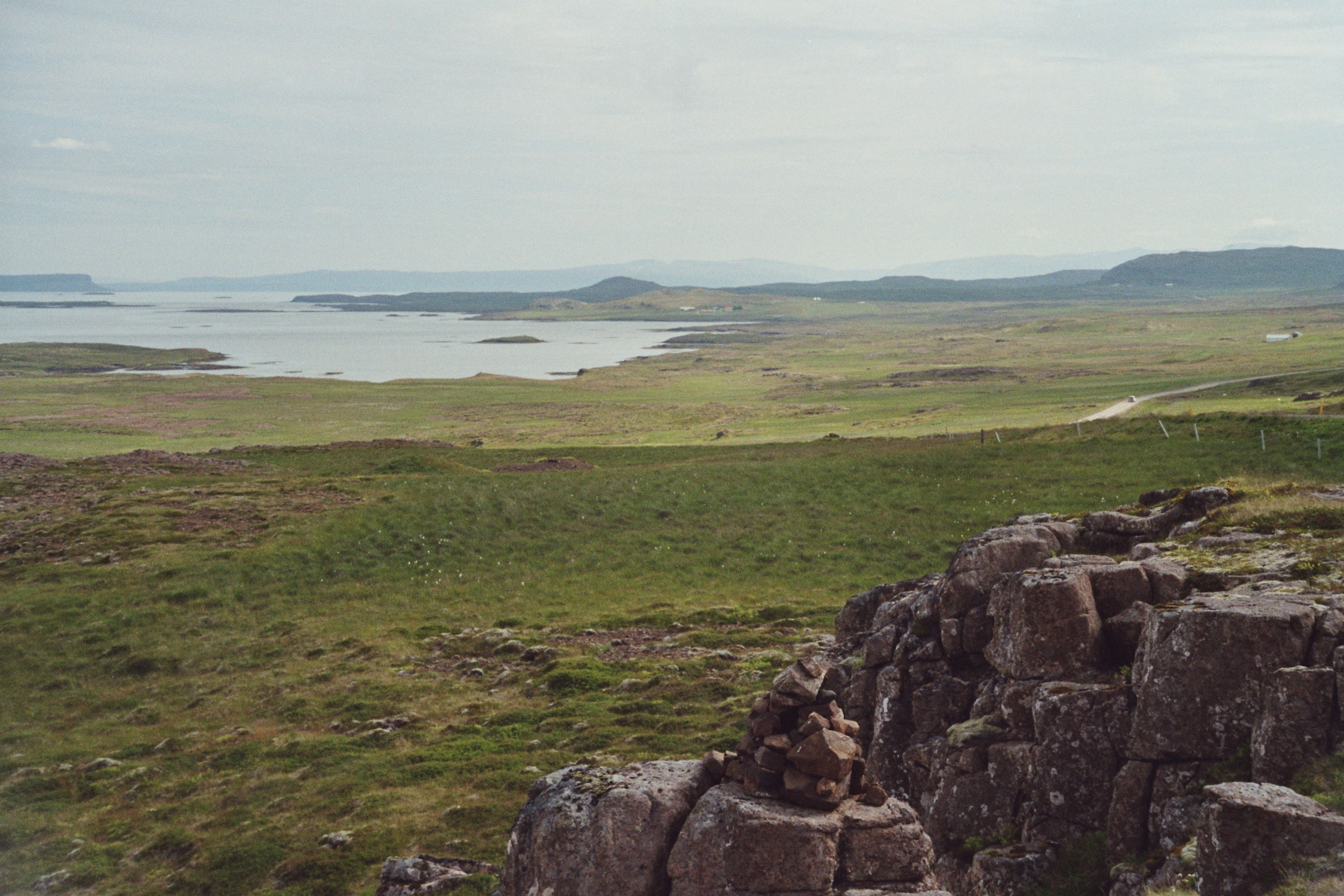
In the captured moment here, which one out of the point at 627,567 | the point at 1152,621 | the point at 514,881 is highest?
the point at 1152,621

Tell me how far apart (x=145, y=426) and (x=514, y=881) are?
120536mm

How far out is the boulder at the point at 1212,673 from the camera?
46.7 feet

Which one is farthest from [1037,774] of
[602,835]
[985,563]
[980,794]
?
[602,835]

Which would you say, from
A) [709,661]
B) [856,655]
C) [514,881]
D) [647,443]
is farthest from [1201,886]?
[647,443]

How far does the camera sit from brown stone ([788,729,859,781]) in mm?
13328

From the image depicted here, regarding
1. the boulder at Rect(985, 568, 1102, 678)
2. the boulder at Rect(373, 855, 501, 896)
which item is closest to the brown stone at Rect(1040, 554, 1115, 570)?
the boulder at Rect(985, 568, 1102, 678)

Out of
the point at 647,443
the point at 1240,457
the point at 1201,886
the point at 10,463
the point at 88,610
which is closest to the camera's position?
the point at 1201,886

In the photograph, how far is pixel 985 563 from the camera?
67.9ft

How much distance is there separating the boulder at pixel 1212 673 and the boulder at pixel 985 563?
15.6 feet

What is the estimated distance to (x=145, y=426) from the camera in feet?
380

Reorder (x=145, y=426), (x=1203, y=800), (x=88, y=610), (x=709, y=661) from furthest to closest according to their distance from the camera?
1. (x=145, y=426)
2. (x=88, y=610)
3. (x=709, y=661)
4. (x=1203, y=800)

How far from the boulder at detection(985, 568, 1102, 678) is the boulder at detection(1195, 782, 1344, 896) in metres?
5.03

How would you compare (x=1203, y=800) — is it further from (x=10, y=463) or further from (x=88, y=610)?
(x=10, y=463)

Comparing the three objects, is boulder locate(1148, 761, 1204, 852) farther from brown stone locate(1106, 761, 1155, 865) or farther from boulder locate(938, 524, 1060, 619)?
boulder locate(938, 524, 1060, 619)
